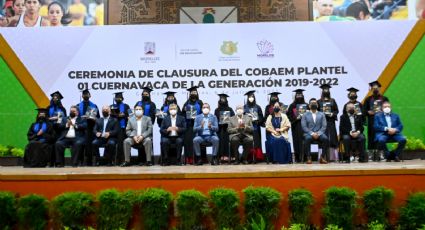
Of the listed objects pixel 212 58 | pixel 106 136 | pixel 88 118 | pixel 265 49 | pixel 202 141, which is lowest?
pixel 202 141

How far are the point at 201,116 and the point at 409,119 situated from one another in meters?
4.71

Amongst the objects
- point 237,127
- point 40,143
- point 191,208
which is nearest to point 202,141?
point 237,127

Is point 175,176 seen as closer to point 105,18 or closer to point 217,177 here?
point 217,177

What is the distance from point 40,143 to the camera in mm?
7742

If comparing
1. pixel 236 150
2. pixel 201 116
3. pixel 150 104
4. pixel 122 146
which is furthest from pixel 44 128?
pixel 236 150

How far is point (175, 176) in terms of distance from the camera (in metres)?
4.70

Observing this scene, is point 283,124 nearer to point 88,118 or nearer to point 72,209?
point 88,118

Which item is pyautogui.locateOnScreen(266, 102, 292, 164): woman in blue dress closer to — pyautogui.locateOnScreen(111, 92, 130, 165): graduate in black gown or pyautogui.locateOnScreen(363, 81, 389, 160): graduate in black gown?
pyautogui.locateOnScreen(363, 81, 389, 160): graduate in black gown

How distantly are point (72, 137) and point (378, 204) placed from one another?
5418mm

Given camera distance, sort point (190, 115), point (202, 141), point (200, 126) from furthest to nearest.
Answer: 1. point (190, 115)
2. point (200, 126)
3. point (202, 141)

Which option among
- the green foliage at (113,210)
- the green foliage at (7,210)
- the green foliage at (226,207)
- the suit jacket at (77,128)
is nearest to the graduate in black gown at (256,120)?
the suit jacket at (77,128)

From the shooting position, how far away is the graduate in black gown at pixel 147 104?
8641 mm

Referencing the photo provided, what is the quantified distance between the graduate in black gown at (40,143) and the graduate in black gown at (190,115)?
2335 mm

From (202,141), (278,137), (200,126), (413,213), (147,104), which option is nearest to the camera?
(413,213)
